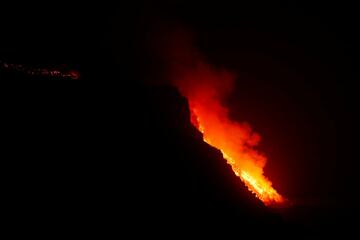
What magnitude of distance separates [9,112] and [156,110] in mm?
7441

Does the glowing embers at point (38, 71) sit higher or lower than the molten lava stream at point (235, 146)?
lower

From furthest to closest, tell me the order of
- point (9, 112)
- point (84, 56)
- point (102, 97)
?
point (84, 56) < point (102, 97) < point (9, 112)

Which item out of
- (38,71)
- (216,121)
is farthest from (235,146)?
(38,71)

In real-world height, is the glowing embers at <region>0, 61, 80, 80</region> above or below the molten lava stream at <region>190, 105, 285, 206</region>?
below

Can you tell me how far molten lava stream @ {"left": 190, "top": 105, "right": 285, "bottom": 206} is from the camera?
25.2 m

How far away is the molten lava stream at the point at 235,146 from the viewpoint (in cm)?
2517

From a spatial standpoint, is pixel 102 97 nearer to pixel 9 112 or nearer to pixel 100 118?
pixel 100 118

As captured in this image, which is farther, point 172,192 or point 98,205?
point 172,192

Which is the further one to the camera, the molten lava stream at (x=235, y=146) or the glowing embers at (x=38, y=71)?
the molten lava stream at (x=235, y=146)

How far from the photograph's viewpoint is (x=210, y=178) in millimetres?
18094

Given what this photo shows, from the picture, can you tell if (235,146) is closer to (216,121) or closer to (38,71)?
(216,121)

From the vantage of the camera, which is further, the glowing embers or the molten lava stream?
the molten lava stream

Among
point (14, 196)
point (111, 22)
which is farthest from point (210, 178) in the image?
point (111, 22)

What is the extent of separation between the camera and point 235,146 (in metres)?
29.2
